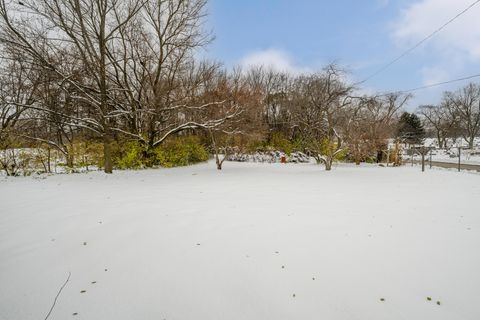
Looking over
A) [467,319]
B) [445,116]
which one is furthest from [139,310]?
[445,116]

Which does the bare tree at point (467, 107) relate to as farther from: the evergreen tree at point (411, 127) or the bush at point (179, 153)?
the bush at point (179, 153)

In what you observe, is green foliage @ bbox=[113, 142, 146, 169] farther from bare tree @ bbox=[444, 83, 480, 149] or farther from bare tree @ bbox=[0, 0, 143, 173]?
bare tree @ bbox=[444, 83, 480, 149]

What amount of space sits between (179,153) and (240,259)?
466 inches

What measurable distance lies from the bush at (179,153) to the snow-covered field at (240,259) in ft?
24.9

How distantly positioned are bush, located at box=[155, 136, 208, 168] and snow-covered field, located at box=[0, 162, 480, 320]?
7588 millimetres

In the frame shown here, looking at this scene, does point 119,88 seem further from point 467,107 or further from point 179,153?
point 467,107

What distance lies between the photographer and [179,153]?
14062mm

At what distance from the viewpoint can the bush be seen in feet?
42.7

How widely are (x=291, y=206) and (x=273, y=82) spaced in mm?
27928

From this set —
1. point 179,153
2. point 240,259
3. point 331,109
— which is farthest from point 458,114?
point 240,259

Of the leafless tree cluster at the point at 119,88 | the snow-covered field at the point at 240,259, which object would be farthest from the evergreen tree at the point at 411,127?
the snow-covered field at the point at 240,259

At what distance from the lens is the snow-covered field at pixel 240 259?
6.89ft

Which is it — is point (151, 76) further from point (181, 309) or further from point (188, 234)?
point (181, 309)

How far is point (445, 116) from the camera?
156 ft
